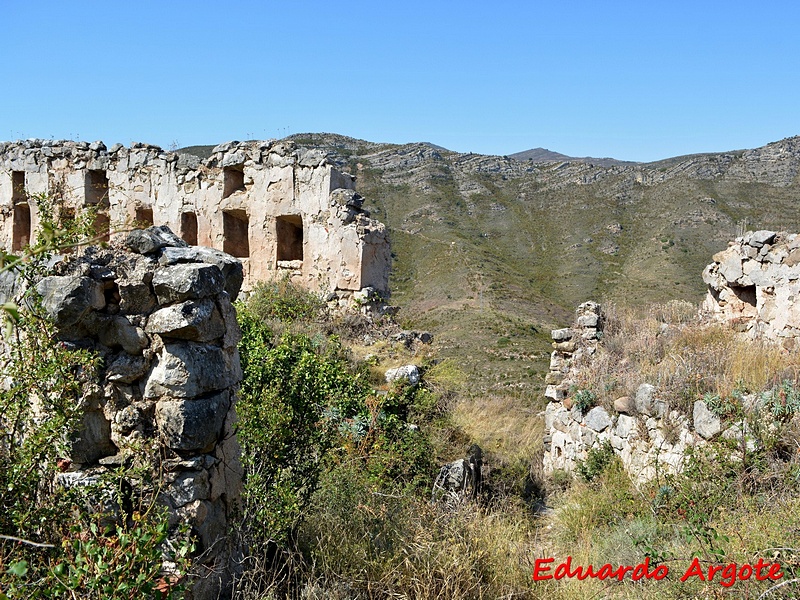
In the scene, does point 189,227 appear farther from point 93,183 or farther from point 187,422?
point 187,422

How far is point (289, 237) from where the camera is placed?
38.5 feet

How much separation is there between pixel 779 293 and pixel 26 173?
14.0 meters

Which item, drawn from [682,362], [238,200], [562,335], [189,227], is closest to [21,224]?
[189,227]

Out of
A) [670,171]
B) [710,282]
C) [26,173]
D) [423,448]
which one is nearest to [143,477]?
[423,448]

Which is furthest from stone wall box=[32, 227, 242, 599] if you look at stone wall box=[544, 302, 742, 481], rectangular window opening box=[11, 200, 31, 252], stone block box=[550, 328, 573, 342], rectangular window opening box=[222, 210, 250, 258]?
rectangular window opening box=[11, 200, 31, 252]

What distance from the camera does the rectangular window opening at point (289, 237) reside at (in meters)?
11.3

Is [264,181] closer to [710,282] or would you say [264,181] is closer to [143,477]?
[710,282]

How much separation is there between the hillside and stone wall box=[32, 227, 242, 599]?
1326 cm

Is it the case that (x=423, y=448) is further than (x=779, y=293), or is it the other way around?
(x=779, y=293)

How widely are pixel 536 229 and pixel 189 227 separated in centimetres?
3101

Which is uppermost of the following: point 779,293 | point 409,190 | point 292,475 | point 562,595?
point 409,190

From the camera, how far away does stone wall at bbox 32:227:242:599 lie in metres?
3.23

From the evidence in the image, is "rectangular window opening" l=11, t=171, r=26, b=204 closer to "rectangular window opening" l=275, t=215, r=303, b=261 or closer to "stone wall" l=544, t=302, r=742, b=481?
"rectangular window opening" l=275, t=215, r=303, b=261

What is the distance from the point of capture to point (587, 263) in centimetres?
3472
